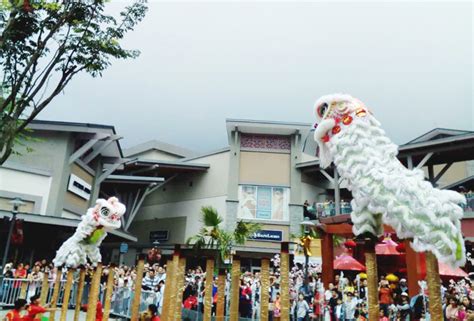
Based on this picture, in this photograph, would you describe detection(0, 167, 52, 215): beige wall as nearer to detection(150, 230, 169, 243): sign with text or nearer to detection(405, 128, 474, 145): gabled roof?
detection(150, 230, 169, 243): sign with text

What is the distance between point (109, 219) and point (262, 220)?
1491 centimetres

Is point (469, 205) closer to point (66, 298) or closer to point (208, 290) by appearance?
point (208, 290)

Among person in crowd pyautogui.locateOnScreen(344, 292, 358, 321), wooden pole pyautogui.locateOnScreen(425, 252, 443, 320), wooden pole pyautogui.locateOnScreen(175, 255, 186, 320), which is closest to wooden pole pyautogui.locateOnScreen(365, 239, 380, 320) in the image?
wooden pole pyautogui.locateOnScreen(425, 252, 443, 320)

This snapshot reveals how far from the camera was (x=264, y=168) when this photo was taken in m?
24.2

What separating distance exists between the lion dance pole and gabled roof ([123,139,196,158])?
79.5 ft

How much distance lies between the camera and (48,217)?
15891mm

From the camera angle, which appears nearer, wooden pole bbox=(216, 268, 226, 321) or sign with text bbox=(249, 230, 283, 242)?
wooden pole bbox=(216, 268, 226, 321)

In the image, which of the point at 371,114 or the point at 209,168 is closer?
the point at 371,114

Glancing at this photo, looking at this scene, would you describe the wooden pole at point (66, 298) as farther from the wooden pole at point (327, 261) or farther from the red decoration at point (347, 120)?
the wooden pole at point (327, 261)

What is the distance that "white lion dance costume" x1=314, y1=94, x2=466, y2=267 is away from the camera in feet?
13.0

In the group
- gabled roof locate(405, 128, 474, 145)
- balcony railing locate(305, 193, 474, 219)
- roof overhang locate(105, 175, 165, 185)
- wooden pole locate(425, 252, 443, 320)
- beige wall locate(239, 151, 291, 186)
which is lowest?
wooden pole locate(425, 252, 443, 320)

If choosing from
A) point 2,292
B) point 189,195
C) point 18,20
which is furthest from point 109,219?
point 189,195

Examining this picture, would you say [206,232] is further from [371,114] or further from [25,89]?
[371,114]

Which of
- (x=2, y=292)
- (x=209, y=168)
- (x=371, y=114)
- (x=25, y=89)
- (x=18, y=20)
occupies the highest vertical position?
(x=209, y=168)
